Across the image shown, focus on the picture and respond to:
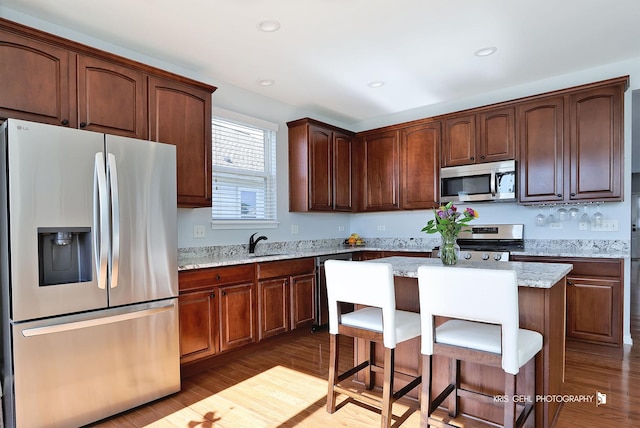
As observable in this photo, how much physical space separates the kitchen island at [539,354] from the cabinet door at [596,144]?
1.73m

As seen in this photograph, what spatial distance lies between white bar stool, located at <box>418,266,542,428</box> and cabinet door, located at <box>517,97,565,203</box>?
2383mm

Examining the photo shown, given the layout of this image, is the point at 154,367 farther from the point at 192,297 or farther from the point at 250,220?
the point at 250,220

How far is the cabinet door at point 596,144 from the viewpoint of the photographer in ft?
11.3

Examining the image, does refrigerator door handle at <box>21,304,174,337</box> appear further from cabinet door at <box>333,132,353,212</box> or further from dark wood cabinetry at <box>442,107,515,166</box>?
dark wood cabinetry at <box>442,107,515,166</box>

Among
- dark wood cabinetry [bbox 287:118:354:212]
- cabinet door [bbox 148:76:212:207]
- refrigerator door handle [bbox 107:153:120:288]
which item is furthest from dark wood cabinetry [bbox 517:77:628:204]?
refrigerator door handle [bbox 107:153:120:288]

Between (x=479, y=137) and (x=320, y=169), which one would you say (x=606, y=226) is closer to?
(x=479, y=137)

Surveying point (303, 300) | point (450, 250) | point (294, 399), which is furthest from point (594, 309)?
point (294, 399)

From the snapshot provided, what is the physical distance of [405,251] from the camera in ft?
14.6

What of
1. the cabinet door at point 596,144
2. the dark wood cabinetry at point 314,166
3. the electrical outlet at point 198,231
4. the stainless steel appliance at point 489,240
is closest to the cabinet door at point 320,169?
the dark wood cabinetry at point 314,166

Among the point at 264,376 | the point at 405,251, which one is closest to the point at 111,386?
the point at 264,376

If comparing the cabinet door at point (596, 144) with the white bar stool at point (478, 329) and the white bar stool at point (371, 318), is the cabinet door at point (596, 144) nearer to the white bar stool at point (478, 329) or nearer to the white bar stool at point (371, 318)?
the white bar stool at point (478, 329)

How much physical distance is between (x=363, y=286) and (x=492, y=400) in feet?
2.79

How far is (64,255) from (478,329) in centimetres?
236

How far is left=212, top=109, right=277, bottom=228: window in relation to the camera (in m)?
3.79
